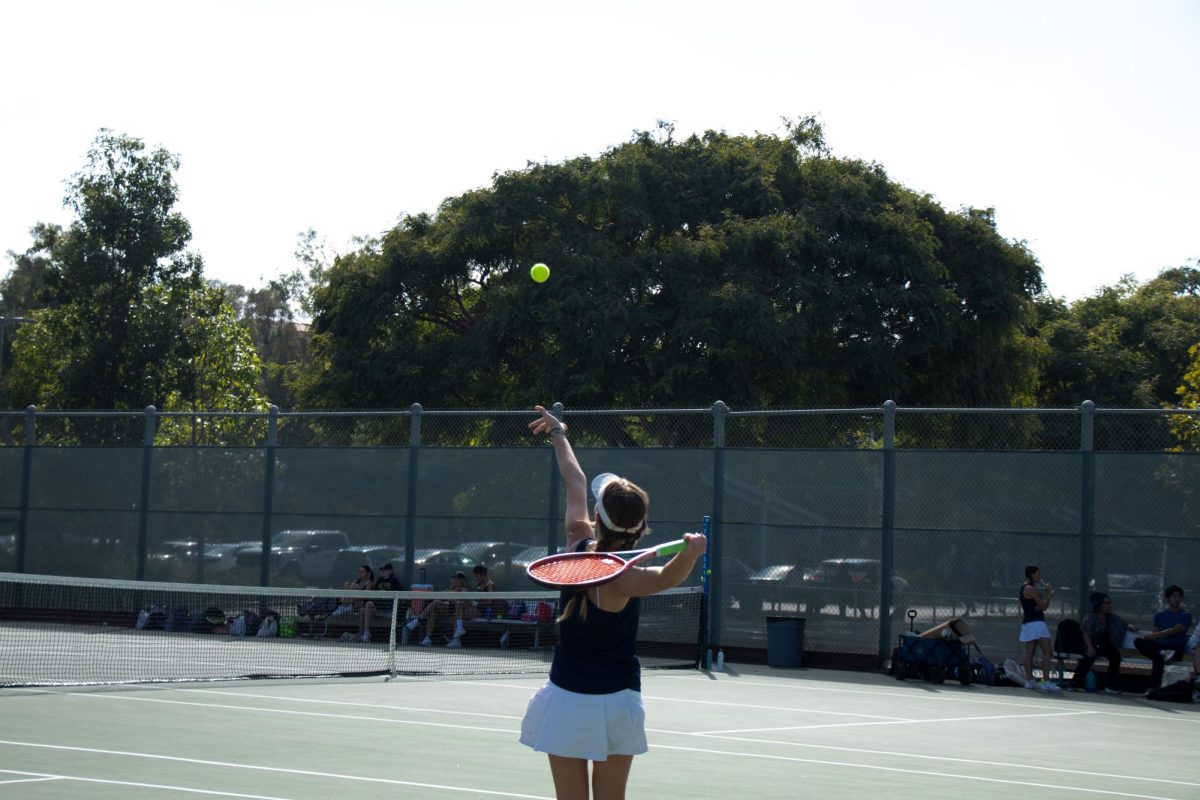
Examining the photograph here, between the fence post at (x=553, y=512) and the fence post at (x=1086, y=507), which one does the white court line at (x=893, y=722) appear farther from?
the fence post at (x=553, y=512)

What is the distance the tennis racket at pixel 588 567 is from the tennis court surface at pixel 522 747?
147 inches

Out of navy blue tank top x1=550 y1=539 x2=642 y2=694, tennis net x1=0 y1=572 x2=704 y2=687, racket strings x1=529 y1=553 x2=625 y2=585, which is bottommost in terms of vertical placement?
tennis net x1=0 y1=572 x2=704 y2=687

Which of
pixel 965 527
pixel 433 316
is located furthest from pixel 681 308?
pixel 965 527

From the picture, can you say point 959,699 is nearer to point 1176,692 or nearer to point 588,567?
point 1176,692

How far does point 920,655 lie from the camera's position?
16.8 meters

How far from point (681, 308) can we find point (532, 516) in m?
10.4

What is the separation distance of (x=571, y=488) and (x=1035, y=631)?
12153 millimetres

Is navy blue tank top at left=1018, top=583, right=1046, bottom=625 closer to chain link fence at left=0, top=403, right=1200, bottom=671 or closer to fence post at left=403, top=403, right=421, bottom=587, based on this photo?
chain link fence at left=0, top=403, right=1200, bottom=671

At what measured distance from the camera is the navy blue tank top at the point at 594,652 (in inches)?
193

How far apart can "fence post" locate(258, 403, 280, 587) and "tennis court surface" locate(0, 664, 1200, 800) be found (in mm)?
6827

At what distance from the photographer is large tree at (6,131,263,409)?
3047 centimetres

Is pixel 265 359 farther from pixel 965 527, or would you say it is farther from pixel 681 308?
pixel 965 527

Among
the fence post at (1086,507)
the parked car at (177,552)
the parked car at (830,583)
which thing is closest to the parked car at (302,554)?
the parked car at (177,552)

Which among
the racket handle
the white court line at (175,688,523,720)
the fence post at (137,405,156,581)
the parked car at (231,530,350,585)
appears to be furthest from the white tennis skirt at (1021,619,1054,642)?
the fence post at (137,405,156,581)
